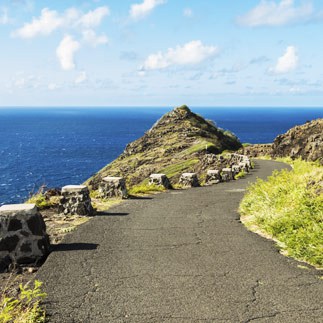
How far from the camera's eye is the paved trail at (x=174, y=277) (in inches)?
237

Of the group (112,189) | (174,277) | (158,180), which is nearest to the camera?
(174,277)

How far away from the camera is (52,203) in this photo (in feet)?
46.4

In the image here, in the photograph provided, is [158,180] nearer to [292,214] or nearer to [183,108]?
[292,214]

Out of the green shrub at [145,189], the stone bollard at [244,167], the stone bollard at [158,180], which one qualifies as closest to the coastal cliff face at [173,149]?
the stone bollard at [244,167]

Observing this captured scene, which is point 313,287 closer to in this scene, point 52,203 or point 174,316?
point 174,316

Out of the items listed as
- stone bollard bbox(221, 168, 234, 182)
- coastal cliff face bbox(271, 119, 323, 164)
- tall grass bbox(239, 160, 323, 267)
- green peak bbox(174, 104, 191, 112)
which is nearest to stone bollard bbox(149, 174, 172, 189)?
tall grass bbox(239, 160, 323, 267)

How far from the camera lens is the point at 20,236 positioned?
27.2 feet

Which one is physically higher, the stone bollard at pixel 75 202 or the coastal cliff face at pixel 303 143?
the stone bollard at pixel 75 202

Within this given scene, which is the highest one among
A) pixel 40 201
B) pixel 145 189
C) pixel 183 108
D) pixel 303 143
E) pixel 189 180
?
pixel 183 108

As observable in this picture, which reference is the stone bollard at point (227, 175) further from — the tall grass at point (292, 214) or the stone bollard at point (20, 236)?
the stone bollard at point (20, 236)

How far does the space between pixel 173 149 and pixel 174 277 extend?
45490 millimetres

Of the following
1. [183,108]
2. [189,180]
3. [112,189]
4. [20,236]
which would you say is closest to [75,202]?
[112,189]

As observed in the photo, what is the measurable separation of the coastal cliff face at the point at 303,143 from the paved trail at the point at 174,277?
110 feet

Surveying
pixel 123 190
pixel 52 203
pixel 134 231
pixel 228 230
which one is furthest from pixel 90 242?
pixel 123 190
